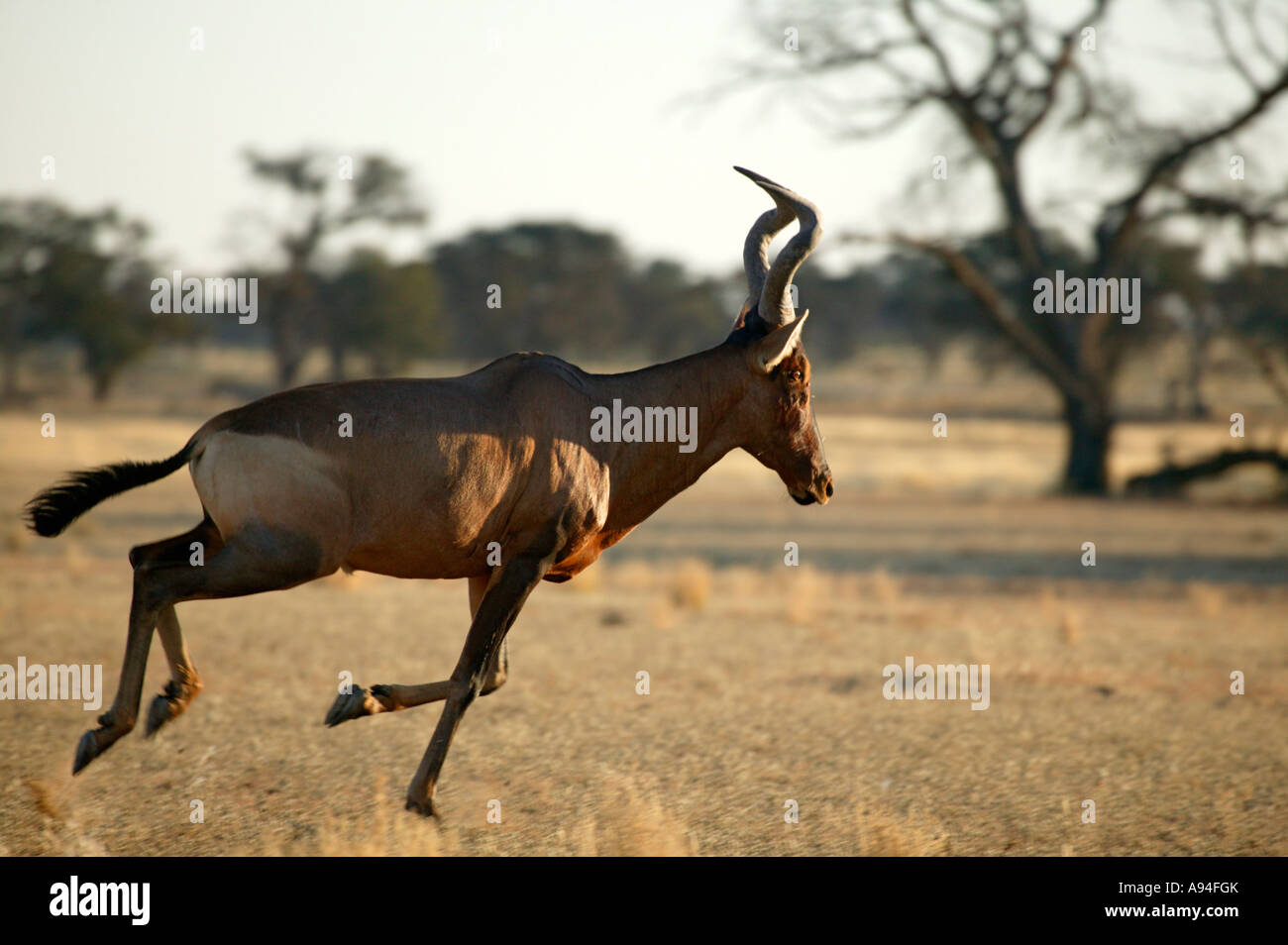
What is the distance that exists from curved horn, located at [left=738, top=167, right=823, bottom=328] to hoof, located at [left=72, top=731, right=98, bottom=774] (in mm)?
3743

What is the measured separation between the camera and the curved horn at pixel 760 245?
718 cm

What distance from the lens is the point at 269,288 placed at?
58.1 metres

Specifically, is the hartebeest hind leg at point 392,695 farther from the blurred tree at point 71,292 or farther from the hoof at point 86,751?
the blurred tree at point 71,292

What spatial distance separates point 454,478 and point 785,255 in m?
2.01

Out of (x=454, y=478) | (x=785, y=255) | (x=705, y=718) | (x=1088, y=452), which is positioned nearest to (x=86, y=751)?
(x=454, y=478)

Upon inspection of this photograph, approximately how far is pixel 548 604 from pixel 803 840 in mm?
8679

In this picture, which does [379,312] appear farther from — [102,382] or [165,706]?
[165,706]

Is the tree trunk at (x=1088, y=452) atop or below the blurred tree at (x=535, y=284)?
below

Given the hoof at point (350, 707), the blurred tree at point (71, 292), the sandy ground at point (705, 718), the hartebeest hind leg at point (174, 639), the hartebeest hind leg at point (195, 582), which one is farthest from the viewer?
the blurred tree at point (71, 292)

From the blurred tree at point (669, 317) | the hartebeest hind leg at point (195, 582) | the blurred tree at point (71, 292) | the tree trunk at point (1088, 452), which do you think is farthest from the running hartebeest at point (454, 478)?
the blurred tree at point (669, 317)

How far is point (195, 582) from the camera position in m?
5.61

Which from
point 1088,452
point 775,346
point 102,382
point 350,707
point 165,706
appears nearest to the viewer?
point 165,706

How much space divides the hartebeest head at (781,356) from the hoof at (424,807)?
7.83 ft
